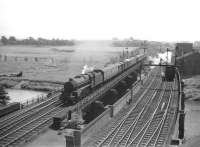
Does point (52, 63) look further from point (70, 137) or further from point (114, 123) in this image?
point (70, 137)

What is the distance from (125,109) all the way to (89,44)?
11270 centimetres

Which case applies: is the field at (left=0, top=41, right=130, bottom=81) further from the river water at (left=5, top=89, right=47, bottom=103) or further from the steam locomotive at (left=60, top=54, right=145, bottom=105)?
the steam locomotive at (left=60, top=54, right=145, bottom=105)

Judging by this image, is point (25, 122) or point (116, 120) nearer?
point (25, 122)

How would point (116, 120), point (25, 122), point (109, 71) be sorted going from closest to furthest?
point (25, 122) < point (116, 120) < point (109, 71)

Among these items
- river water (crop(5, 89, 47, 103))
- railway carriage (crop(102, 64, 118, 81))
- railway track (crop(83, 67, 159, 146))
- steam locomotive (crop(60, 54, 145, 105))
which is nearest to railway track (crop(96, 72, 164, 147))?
railway track (crop(83, 67, 159, 146))

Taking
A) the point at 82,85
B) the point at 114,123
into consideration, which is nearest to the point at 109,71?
the point at 82,85

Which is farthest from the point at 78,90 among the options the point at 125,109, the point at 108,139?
the point at 108,139

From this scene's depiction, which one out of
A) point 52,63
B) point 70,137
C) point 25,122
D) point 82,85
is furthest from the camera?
point 52,63

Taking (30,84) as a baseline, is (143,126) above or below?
above

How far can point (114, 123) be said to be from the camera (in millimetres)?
22906

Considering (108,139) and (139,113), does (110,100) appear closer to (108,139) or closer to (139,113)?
(139,113)

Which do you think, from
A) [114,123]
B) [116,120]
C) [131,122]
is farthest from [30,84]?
[131,122]

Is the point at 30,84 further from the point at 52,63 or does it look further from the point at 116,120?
the point at 52,63

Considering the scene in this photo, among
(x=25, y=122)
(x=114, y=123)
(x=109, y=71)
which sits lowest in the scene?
(x=114, y=123)
